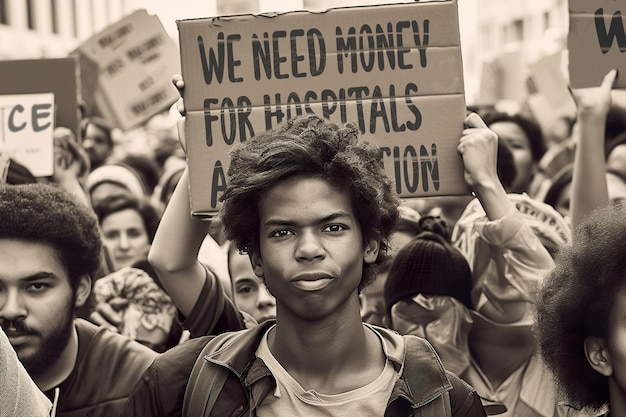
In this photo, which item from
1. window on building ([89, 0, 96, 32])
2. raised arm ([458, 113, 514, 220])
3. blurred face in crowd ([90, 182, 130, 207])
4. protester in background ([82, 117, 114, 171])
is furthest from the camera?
window on building ([89, 0, 96, 32])

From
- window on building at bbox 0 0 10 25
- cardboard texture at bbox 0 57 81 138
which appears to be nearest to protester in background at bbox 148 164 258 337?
cardboard texture at bbox 0 57 81 138

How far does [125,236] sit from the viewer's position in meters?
4.72

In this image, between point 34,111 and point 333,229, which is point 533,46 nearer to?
point 34,111

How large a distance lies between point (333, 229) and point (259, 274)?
206mm

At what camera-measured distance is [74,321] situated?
312cm

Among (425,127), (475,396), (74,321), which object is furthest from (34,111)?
(475,396)

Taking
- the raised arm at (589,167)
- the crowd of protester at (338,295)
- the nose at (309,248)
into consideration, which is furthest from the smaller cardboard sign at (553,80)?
the nose at (309,248)

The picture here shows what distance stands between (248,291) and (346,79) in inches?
49.9

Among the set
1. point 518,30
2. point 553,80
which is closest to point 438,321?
point 553,80

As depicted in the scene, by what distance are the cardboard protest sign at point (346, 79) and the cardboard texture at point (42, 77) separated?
2.77 ft

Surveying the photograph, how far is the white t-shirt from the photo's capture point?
2.20 m

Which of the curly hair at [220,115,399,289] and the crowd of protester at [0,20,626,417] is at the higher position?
the curly hair at [220,115,399,289]

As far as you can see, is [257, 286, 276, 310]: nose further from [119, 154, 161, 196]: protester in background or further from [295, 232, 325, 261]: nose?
[119, 154, 161, 196]: protester in background

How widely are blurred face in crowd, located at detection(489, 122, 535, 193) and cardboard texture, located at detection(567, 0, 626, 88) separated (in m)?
1.99
